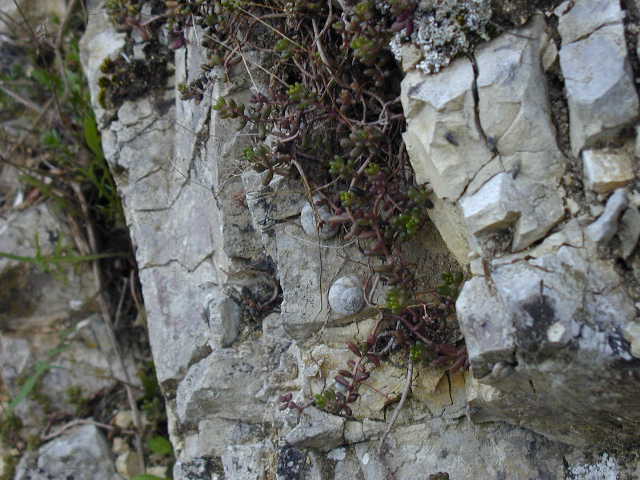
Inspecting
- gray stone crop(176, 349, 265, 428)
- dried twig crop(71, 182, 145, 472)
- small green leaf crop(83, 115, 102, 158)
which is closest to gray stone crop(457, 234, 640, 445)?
gray stone crop(176, 349, 265, 428)

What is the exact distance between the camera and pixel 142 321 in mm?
4273

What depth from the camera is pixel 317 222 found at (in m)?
2.80

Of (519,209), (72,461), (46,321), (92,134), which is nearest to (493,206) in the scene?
(519,209)

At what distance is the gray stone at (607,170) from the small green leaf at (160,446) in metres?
2.83

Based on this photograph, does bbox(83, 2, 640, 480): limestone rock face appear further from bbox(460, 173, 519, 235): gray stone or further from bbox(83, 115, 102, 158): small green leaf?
bbox(83, 115, 102, 158): small green leaf

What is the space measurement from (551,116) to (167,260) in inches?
89.0

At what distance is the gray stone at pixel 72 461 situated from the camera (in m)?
3.83

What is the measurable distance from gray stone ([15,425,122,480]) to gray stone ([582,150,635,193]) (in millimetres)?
3111

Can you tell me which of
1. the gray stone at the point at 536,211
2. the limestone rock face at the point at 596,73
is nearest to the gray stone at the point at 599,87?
the limestone rock face at the point at 596,73

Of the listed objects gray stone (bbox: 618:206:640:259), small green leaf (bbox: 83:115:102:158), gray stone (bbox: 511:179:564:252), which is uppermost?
small green leaf (bbox: 83:115:102:158)

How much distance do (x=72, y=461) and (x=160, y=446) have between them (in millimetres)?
519

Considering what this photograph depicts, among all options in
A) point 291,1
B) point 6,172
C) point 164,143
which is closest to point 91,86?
point 164,143

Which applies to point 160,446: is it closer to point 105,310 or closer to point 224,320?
point 105,310

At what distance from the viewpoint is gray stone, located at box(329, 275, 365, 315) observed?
2729 millimetres
